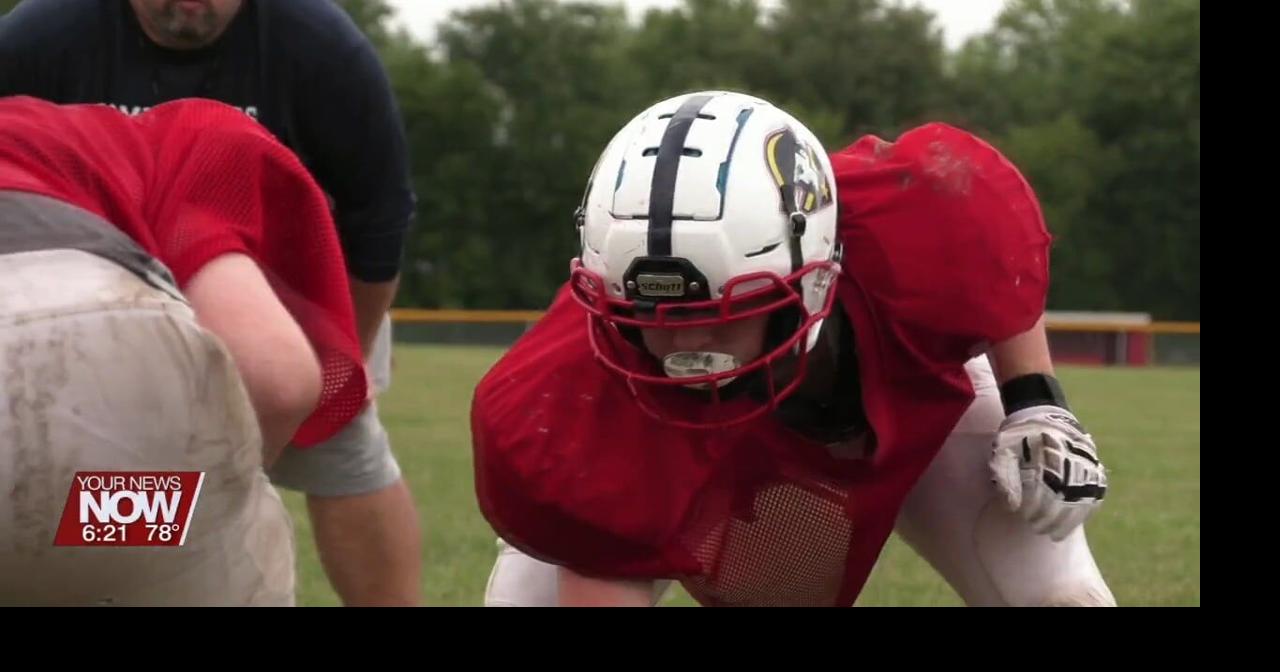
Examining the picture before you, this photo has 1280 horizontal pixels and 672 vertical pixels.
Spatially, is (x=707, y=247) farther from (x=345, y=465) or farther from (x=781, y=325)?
(x=345, y=465)

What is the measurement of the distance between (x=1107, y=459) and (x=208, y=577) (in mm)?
8146

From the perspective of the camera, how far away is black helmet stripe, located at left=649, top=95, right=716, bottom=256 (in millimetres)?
2416

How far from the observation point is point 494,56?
107 feet

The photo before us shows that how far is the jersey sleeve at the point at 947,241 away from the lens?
99.7 inches

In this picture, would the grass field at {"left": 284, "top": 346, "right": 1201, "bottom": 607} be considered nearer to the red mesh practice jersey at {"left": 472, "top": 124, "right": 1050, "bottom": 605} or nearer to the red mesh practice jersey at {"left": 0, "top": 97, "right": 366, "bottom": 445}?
the red mesh practice jersey at {"left": 472, "top": 124, "right": 1050, "bottom": 605}

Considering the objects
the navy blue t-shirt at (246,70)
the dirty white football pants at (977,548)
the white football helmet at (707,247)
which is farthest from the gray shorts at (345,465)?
the white football helmet at (707,247)
